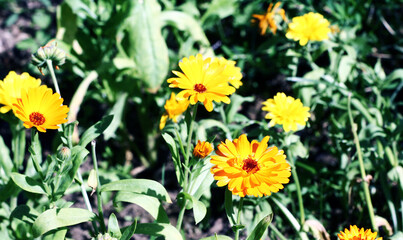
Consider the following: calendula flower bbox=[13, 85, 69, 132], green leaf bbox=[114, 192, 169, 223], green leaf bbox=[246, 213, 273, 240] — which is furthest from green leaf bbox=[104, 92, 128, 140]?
green leaf bbox=[246, 213, 273, 240]

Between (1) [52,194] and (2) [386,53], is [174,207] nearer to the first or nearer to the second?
(1) [52,194]

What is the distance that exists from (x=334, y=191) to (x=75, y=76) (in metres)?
1.69

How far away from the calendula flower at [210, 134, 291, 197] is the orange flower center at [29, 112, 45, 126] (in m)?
0.54

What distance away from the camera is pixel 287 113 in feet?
5.62

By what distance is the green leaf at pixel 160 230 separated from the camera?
1.49 metres

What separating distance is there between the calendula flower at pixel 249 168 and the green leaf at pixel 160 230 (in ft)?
1.04

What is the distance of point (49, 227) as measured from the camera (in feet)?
4.61

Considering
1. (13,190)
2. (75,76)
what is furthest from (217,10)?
(13,190)

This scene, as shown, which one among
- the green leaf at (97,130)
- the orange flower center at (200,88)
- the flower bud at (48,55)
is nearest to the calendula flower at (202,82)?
the orange flower center at (200,88)

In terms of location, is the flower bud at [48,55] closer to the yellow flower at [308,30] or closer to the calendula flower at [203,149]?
the calendula flower at [203,149]

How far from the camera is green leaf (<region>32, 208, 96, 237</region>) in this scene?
141cm

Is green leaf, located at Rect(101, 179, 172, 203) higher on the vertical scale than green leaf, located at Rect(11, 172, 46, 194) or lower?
lower

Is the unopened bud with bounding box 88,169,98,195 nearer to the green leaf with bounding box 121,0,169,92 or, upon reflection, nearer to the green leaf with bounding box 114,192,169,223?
the green leaf with bounding box 114,192,169,223

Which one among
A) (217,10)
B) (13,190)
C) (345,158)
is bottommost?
(345,158)
